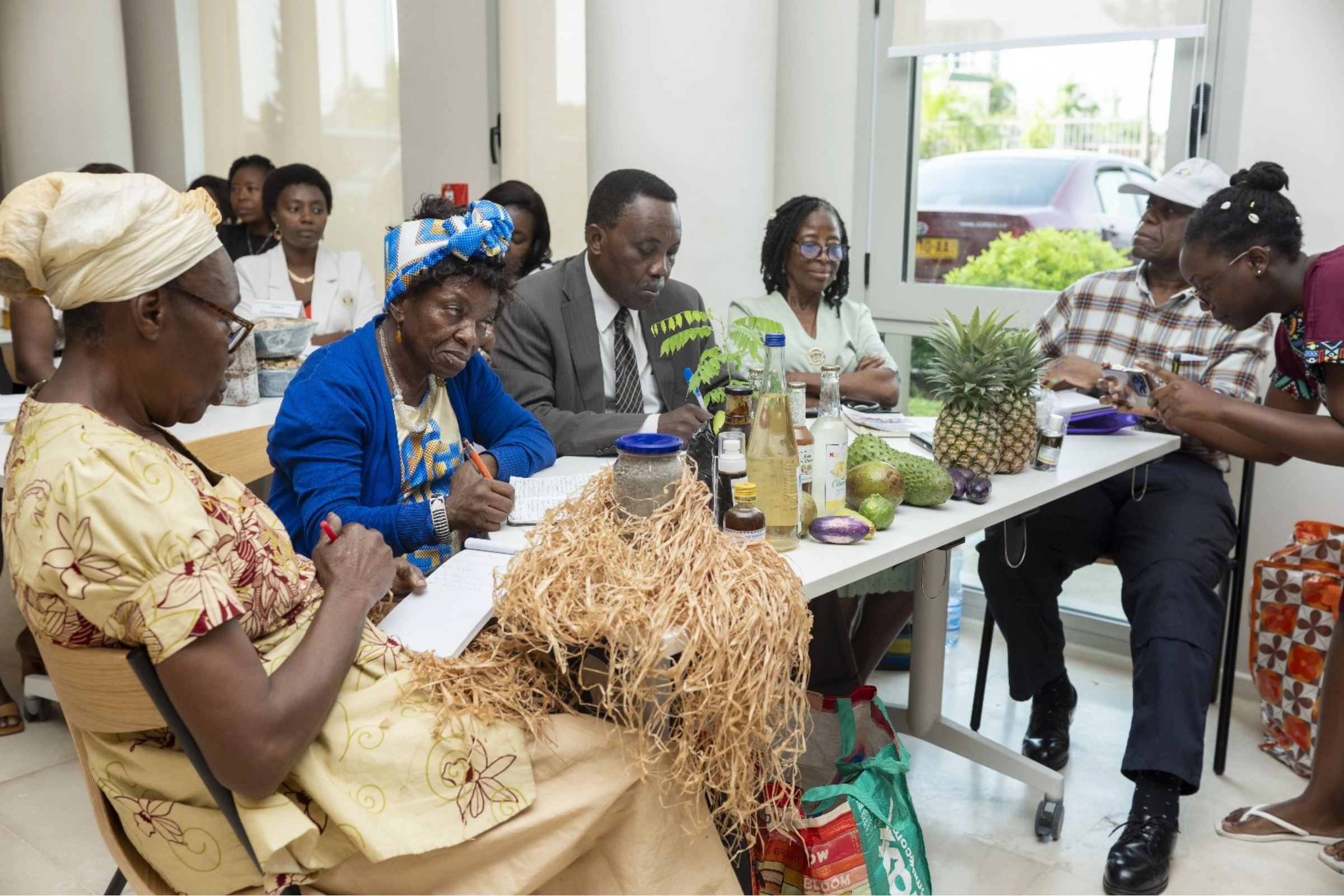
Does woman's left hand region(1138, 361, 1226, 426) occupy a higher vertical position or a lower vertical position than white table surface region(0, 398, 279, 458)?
higher

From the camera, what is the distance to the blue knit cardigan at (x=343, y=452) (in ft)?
6.94

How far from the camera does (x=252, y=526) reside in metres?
1.61

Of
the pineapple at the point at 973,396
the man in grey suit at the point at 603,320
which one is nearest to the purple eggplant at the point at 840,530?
the pineapple at the point at 973,396

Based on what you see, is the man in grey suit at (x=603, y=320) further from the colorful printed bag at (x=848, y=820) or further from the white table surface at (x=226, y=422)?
the colorful printed bag at (x=848, y=820)

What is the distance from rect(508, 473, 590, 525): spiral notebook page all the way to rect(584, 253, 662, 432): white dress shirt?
73 centimetres

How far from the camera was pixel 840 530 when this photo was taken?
2.12 m

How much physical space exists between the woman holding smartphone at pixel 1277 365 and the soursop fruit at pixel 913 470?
34.0 inches

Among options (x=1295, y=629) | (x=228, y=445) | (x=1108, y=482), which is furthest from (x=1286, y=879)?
(x=228, y=445)

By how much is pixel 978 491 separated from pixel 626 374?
119 centimetres

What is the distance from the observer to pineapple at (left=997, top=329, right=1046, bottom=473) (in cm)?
261

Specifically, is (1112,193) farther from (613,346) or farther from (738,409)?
(738,409)

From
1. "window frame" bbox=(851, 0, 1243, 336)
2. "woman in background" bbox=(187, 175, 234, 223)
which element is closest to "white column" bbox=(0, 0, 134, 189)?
"woman in background" bbox=(187, 175, 234, 223)

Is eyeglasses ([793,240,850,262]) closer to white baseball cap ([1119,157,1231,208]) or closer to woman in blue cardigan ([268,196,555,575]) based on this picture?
white baseball cap ([1119,157,1231,208])

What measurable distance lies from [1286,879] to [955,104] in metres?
2.94
